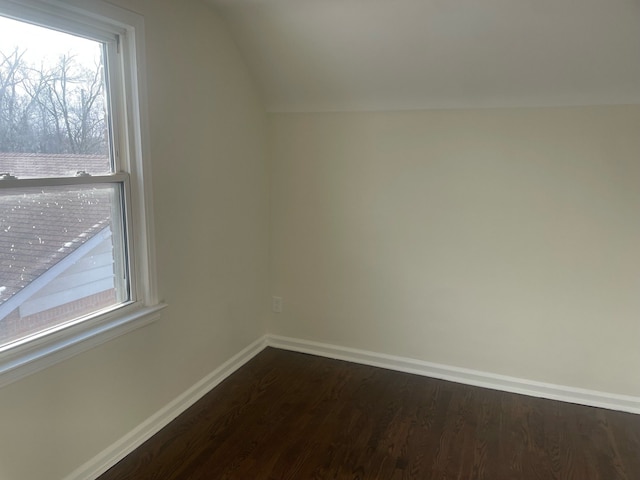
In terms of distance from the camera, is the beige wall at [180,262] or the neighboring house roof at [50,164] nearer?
the neighboring house roof at [50,164]

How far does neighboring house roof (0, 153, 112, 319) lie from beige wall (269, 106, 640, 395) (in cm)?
144

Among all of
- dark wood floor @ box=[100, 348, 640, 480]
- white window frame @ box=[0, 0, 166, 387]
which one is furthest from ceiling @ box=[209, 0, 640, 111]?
dark wood floor @ box=[100, 348, 640, 480]

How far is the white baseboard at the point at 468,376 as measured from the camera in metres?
2.58

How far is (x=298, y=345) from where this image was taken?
3.26 metres

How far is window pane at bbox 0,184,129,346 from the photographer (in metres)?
1.65

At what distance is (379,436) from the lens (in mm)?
2299

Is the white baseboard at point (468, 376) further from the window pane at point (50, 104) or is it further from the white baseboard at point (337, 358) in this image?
the window pane at point (50, 104)

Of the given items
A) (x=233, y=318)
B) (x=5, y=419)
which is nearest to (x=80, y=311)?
(x=5, y=419)

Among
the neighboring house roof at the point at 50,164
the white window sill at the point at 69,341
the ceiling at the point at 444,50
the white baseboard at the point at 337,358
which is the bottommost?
the white baseboard at the point at 337,358

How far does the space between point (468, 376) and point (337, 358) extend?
863 millimetres

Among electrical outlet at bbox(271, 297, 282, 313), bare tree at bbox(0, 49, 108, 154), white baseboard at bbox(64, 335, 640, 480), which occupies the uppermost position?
bare tree at bbox(0, 49, 108, 154)

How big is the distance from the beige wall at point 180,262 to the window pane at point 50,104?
26cm

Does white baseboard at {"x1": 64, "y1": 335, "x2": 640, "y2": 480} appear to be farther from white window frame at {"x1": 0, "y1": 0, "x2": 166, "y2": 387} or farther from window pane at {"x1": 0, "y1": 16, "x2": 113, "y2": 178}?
window pane at {"x1": 0, "y1": 16, "x2": 113, "y2": 178}

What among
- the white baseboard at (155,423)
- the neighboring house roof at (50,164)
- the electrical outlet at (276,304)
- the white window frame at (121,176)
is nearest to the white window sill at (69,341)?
the white window frame at (121,176)
